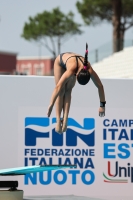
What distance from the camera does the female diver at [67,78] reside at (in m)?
9.41

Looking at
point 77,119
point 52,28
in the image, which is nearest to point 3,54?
point 52,28

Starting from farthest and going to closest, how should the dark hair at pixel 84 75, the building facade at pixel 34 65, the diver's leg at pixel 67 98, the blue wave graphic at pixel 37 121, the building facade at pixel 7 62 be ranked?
the building facade at pixel 34 65 → the building facade at pixel 7 62 → the blue wave graphic at pixel 37 121 → the diver's leg at pixel 67 98 → the dark hair at pixel 84 75

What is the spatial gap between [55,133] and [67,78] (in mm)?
4197

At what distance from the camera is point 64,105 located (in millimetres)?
9898

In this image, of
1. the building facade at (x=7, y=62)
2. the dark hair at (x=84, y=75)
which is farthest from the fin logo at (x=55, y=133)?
the building facade at (x=7, y=62)

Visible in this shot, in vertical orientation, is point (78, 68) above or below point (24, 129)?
above

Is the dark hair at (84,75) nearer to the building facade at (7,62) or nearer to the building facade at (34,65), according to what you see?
the building facade at (7,62)

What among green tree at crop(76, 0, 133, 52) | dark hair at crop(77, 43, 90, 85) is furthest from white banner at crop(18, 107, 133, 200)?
green tree at crop(76, 0, 133, 52)

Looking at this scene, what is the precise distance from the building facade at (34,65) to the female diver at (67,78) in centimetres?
7077

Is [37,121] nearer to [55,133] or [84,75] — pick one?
[55,133]

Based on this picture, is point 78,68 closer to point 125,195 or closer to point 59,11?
point 125,195

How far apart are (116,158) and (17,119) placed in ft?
7.12

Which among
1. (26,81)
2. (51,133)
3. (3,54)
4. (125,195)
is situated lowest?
(125,195)

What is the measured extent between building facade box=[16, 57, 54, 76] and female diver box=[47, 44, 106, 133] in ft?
232
